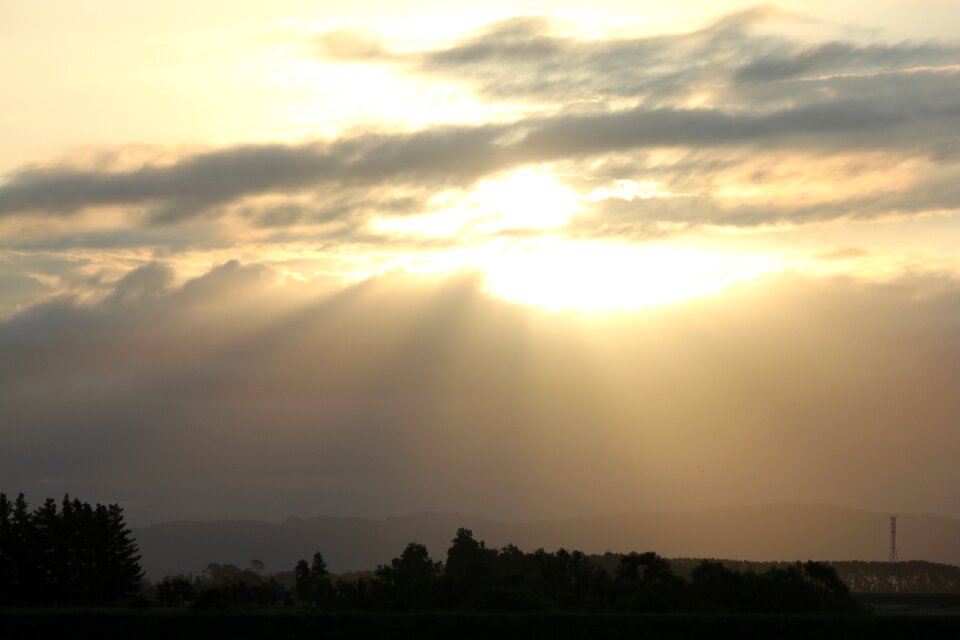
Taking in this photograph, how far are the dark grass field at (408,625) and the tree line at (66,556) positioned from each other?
2218 cm

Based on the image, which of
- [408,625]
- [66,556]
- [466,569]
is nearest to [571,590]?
[466,569]

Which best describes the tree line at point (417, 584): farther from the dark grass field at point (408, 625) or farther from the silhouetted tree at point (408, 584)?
the dark grass field at point (408, 625)

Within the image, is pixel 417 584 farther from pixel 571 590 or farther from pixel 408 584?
pixel 571 590

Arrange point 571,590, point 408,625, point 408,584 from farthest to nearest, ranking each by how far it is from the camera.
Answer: point 571,590, point 408,584, point 408,625

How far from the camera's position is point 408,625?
103 m

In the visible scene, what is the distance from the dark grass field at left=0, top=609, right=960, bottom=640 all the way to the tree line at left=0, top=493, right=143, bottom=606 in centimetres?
2218

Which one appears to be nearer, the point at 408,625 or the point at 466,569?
the point at 408,625

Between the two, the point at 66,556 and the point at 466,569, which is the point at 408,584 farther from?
the point at 66,556

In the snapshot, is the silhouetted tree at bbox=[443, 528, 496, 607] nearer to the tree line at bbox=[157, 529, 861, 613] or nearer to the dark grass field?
the tree line at bbox=[157, 529, 861, 613]

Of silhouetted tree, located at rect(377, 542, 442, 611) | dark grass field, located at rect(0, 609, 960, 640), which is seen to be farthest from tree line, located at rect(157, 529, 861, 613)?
dark grass field, located at rect(0, 609, 960, 640)

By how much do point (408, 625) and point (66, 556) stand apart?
146 feet

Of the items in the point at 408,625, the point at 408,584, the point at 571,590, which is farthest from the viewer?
the point at 571,590

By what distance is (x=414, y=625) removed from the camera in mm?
103250

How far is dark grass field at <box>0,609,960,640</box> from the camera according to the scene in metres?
99.4
